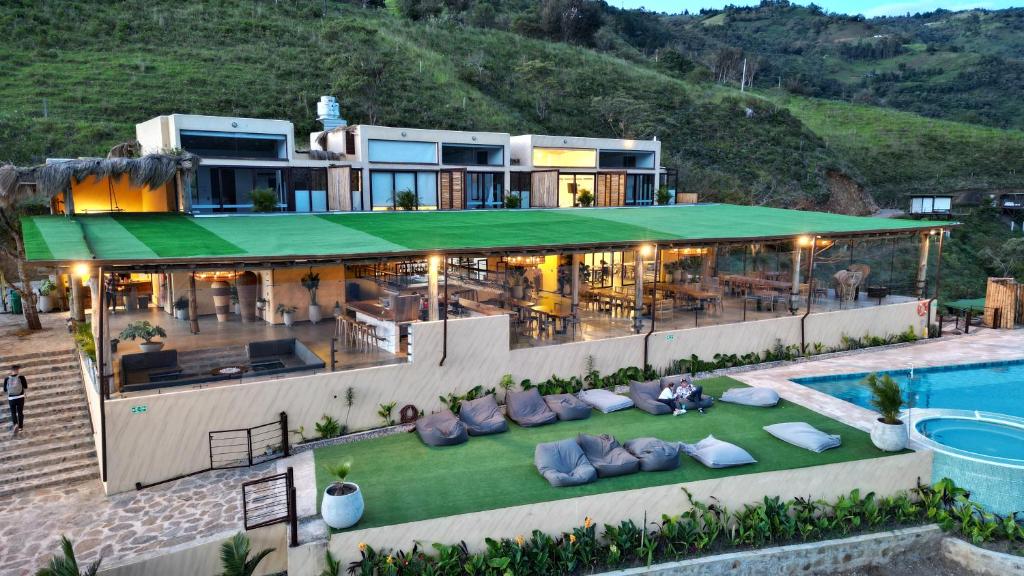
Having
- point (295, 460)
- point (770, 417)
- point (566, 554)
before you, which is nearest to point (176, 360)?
point (295, 460)

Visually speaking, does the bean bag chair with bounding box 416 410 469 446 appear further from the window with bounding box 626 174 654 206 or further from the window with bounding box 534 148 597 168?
the window with bounding box 626 174 654 206

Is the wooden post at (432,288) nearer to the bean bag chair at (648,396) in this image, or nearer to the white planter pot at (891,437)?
the bean bag chair at (648,396)

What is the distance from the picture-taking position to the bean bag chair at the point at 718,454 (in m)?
11.7

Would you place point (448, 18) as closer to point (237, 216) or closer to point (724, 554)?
point (237, 216)

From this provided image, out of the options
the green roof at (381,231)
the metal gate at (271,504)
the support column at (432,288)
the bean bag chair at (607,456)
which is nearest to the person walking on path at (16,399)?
the green roof at (381,231)

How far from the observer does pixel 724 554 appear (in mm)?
10555

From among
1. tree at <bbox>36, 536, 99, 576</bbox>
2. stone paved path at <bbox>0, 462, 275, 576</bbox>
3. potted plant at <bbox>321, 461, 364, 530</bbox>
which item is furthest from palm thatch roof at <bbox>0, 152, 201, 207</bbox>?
potted plant at <bbox>321, 461, 364, 530</bbox>

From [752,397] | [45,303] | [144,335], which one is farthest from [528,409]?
[45,303]

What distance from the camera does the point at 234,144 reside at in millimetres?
23484

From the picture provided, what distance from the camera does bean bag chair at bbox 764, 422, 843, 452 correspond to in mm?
12422

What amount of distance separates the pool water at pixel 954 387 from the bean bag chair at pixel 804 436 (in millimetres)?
3797

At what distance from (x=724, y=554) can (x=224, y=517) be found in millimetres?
7996

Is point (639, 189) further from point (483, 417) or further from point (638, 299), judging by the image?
point (483, 417)

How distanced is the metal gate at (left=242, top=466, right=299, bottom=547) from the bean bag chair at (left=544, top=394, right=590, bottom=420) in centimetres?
580
